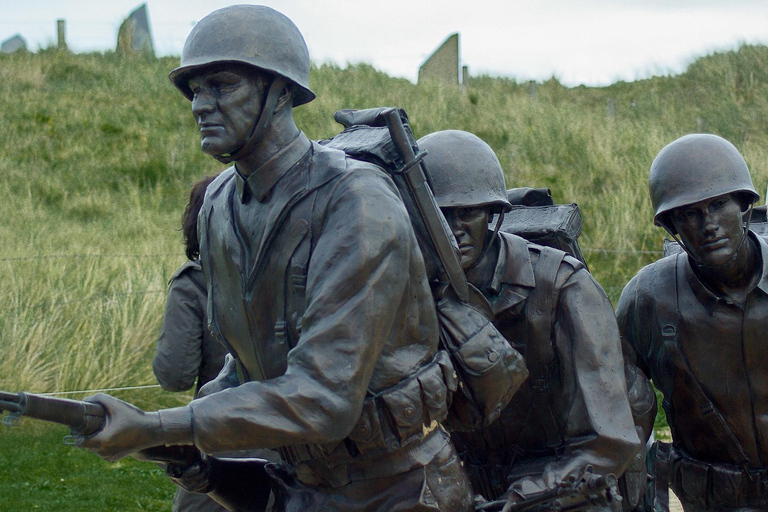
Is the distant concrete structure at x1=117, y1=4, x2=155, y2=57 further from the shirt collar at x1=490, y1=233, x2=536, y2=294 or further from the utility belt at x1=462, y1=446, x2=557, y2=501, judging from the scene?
the shirt collar at x1=490, y1=233, x2=536, y2=294

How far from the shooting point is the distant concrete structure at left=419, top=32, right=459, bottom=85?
21125mm

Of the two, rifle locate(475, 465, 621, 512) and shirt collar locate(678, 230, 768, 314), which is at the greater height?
shirt collar locate(678, 230, 768, 314)

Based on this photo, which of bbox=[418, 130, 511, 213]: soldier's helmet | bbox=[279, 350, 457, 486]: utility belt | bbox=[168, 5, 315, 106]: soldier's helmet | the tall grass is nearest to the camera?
bbox=[168, 5, 315, 106]: soldier's helmet

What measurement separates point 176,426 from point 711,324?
2.51 metres

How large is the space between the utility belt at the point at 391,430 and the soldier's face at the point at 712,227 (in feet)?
5.14

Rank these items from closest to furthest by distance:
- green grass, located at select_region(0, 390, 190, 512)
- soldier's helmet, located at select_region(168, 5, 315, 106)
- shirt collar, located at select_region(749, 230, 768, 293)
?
1. soldier's helmet, located at select_region(168, 5, 315, 106)
2. shirt collar, located at select_region(749, 230, 768, 293)
3. green grass, located at select_region(0, 390, 190, 512)

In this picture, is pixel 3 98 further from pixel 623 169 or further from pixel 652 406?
pixel 652 406

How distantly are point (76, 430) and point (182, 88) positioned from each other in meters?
1.03

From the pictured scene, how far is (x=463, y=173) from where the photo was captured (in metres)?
3.97

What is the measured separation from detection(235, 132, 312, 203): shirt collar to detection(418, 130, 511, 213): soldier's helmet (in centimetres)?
78

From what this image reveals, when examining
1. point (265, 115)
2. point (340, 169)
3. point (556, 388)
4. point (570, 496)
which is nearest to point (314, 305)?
point (340, 169)

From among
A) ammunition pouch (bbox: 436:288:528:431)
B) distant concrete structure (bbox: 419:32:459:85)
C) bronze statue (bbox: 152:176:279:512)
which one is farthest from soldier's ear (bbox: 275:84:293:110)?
distant concrete structure (bbox: 419:32:459:85)

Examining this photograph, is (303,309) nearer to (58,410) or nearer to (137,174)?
(58,410)

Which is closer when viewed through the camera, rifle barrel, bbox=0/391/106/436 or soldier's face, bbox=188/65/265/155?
rifle barrel, bbox=0/391/106/436
